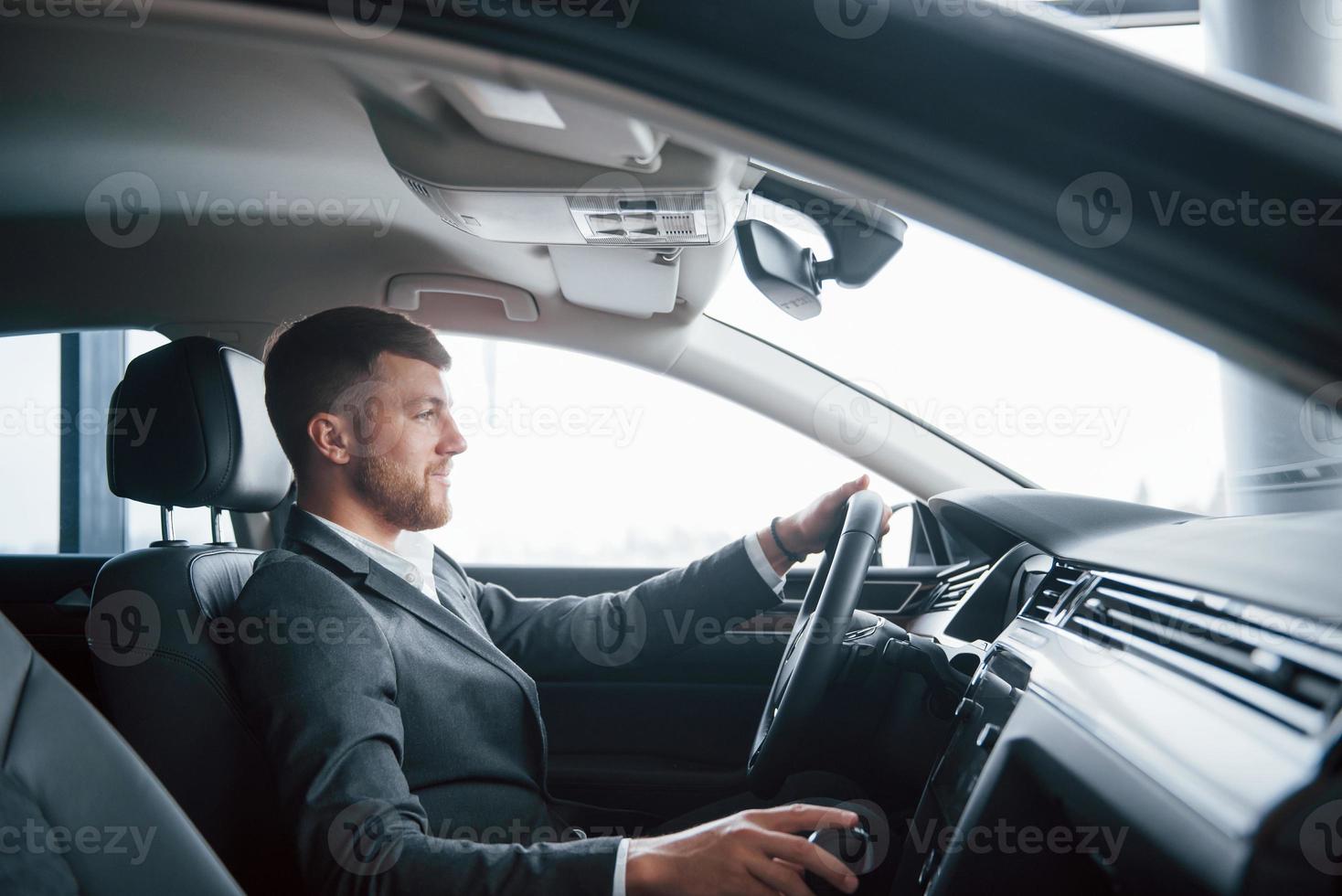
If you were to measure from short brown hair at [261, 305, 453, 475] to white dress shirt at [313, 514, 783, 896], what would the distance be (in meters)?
0.18

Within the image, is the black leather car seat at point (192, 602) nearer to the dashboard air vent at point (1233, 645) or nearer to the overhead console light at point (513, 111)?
the overhead console light at point (513, 111)

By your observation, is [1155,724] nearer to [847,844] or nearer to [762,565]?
[847,844]

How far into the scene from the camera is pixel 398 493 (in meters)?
1.50

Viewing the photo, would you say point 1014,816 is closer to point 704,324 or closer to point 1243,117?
point 1243,117

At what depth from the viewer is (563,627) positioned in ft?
5.81

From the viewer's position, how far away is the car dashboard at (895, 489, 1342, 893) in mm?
467
